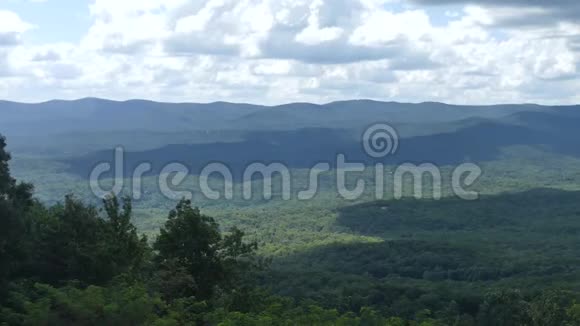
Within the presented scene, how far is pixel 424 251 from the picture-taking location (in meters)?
121

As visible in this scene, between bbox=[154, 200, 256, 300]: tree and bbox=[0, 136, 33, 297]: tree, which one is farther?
bbox=[154, 200, 256, 300]: tree

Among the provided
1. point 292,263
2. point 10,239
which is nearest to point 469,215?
point 292,263

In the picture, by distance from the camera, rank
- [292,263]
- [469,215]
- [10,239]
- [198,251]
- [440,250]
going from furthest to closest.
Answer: [469,215] < [440,250] < [292,263] < [198,251] < [10,239]

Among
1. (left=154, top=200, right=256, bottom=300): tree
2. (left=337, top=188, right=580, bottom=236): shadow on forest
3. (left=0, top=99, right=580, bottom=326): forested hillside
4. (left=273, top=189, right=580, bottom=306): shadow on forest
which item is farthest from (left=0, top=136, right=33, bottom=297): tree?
(left=337, top=188, right=580, bottom=236): shadow on forest

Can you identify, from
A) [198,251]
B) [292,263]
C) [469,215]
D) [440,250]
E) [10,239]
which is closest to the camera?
[10,239]

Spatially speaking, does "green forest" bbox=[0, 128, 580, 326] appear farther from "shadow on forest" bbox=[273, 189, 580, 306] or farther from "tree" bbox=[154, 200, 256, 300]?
"shadow on forest" bbox=[273, 189, 580, 306]

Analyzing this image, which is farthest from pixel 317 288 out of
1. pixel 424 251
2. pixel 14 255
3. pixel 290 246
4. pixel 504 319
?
pixel 14 255

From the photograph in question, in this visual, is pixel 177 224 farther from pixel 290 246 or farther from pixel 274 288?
pixel 290 246

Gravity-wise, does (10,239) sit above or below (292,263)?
above

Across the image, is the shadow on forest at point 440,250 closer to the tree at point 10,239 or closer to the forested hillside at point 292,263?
the forested hillside at point 292,263

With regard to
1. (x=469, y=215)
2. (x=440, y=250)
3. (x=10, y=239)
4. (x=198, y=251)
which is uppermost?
(x=10, y=239)

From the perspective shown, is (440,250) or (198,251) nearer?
(198,251)

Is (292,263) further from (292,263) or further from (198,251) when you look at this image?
(198,251)

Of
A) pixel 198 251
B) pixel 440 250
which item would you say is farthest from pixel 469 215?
pixel 198 251
